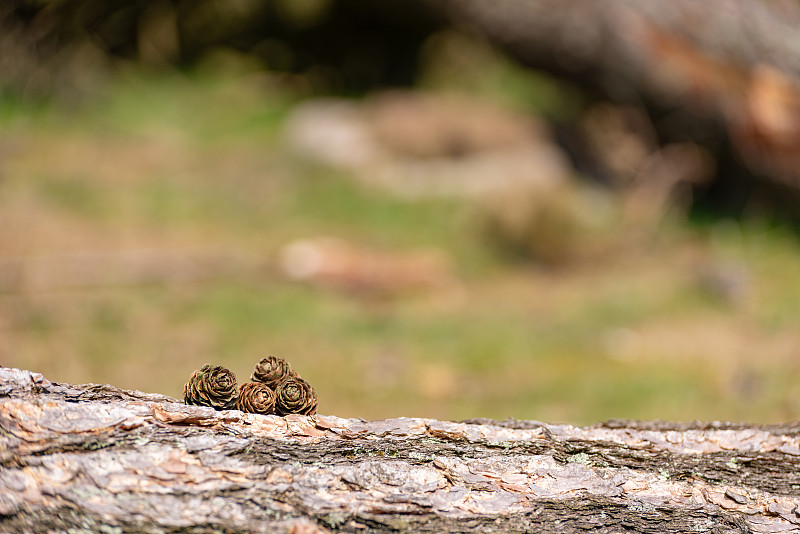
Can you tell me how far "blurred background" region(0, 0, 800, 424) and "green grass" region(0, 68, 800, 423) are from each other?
27 mm

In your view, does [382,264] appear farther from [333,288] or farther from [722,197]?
[722,197]

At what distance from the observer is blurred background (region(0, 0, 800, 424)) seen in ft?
15.5

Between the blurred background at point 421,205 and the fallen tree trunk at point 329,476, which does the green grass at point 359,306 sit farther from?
the fallen tree trunk at point 329,476

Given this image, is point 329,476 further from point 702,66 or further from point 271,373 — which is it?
point 702,66

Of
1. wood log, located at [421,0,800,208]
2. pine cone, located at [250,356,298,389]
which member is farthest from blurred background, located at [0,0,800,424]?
pine cone, located at [250,356,298,389]

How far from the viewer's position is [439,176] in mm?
7641

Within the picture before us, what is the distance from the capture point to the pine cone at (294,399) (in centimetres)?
173

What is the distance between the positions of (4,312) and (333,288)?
90.8 inches

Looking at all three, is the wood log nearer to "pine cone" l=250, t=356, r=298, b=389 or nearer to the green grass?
the green grass

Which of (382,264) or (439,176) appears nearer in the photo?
(382,264)

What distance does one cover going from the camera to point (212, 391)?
1.72m

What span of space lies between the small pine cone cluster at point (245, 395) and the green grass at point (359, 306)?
7.90 feet

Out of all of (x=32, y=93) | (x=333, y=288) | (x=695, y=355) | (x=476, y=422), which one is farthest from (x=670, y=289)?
(x=32, y=93)

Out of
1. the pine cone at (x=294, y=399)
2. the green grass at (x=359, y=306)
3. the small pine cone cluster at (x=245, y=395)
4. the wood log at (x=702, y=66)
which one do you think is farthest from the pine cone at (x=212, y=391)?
the wood log at (x=702, y=66)
